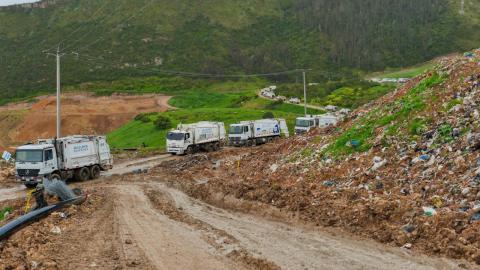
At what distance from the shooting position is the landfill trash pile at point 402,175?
12305mm

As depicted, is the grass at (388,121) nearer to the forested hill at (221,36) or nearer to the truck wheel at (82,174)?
the truck wheel at (82,174)

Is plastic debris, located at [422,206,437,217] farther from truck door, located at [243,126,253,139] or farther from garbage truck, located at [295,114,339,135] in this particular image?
garbage truck, located at [295,114,339,135]

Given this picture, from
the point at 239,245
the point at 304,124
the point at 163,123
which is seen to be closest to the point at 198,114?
the point at 163,123

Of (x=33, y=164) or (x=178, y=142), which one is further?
(x=178, y=142)

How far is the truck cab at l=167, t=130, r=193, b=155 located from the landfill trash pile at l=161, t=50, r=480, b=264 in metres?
17.7

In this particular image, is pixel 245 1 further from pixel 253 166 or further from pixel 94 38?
pixel 253 166

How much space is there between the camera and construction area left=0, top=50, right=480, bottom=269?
11.5 meters

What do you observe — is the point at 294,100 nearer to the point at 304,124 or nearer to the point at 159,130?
the point at 159,130

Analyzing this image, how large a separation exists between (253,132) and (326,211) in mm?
34231

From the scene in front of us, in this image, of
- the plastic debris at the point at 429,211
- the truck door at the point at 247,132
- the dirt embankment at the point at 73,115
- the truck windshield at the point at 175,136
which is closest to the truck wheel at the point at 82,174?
the truck windshield at the point at 175,136

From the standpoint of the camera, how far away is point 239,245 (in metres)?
12.8

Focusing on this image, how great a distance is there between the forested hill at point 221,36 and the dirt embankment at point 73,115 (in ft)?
60.7

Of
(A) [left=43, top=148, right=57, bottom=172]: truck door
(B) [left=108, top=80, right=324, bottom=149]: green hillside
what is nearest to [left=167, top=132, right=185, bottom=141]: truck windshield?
(B) [left=108, top=80, right=324, bottom=149]: green hillside

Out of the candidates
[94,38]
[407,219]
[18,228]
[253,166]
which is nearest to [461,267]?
[407,219]
